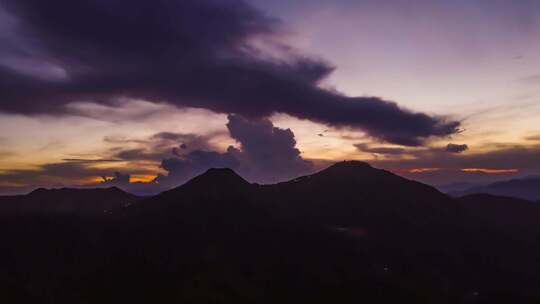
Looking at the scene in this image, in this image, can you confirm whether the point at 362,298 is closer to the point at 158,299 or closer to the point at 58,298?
the point at 158,299

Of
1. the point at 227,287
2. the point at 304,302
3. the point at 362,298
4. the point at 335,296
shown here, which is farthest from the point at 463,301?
the point at 227,287

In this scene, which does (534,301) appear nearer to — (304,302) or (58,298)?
(304,302)

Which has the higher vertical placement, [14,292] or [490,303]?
[14,292]

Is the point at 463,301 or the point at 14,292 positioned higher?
the point at 14,292

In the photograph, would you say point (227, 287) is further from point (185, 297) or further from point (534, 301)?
point (534, 301)

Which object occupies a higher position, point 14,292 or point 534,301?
point 14,292


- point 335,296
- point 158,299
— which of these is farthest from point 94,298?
point 335,296

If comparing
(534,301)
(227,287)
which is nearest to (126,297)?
(227,287)
